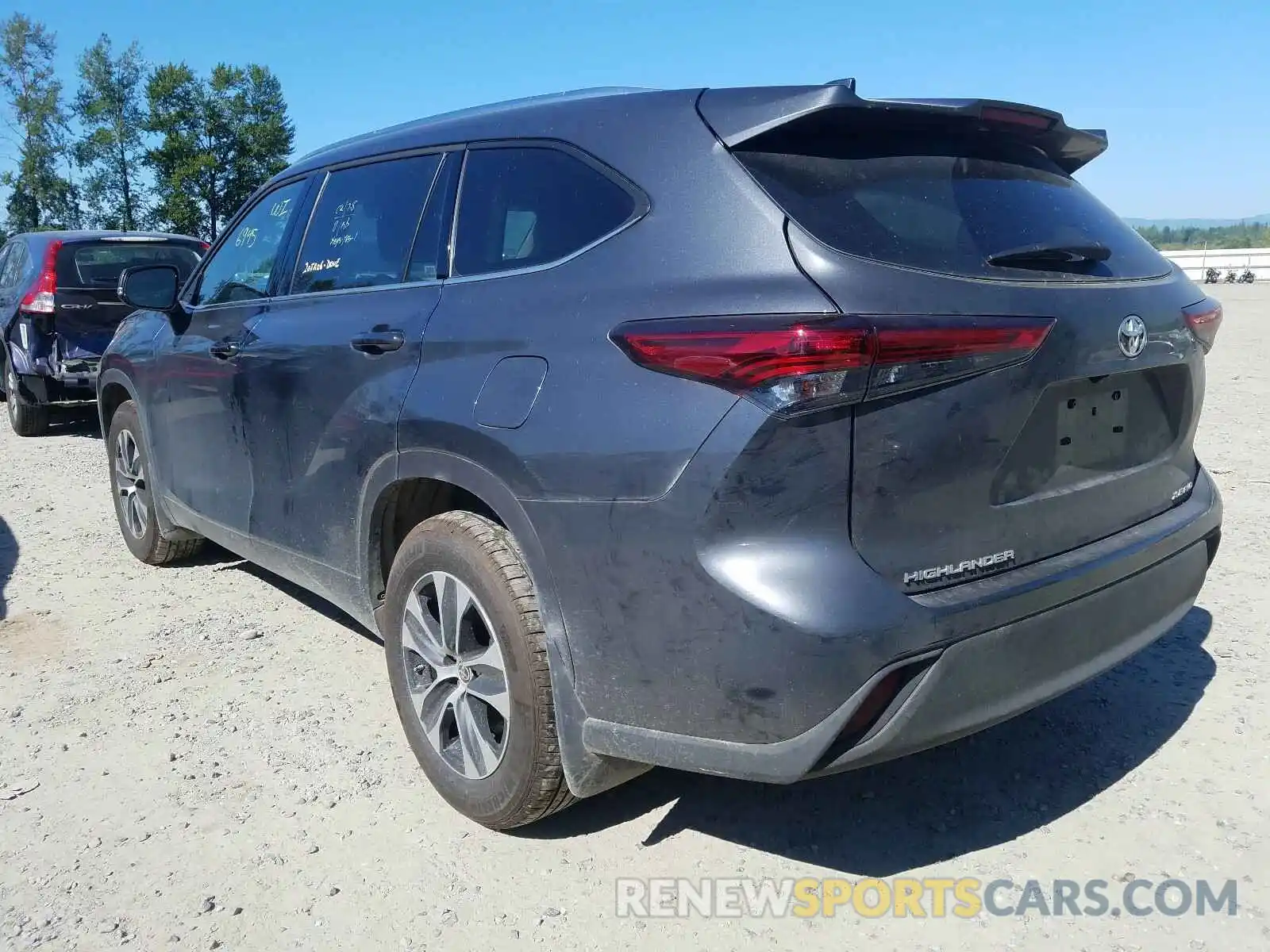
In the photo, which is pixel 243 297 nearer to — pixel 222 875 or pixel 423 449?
pixel 423 449

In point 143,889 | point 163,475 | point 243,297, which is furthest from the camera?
point 163,475

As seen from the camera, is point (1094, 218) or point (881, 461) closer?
point (881, 461)

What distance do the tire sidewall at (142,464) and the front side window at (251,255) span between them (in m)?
0.94

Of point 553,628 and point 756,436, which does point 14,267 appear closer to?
point 553,628

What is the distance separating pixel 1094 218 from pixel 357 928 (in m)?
2.60

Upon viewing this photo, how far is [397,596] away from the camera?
9.73 feet

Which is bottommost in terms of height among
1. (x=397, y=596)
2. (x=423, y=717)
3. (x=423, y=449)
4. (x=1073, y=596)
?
(x=423, y=717)

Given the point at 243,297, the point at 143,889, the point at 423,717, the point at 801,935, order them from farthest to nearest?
the point at 243,297 → the point at 423,717 → the point at 143,889 → the point at 801,935

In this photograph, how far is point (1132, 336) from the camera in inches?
95.2

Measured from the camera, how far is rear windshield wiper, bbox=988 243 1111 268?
2268 millimetres

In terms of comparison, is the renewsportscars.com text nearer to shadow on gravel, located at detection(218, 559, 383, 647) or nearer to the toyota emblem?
the toyota emblem

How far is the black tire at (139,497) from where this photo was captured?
509 cm

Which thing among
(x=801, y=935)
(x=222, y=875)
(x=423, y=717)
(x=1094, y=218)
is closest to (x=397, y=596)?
(x=423, y=717)

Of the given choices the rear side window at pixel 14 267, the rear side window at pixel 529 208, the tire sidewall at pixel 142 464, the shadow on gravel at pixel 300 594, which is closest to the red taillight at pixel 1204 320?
the rear side window at pixel 529 208
